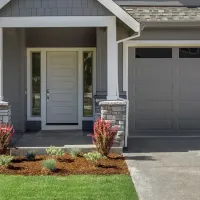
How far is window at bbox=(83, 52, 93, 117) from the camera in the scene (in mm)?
12328

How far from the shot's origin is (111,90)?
367 inches

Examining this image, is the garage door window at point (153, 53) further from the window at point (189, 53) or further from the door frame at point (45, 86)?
the door frame at point (45, 86)

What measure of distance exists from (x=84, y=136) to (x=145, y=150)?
6.70 ft

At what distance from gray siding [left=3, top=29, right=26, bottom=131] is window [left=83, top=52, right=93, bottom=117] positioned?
1.82m

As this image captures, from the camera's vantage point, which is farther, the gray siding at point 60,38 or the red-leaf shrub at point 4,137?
the gray siding at point 60,38

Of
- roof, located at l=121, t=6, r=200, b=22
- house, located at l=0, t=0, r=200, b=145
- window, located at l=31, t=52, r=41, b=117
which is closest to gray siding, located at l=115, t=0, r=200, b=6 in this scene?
house, located at l=0, t=0, r=200, b=145

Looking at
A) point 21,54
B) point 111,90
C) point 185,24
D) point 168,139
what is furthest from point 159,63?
point 21,54

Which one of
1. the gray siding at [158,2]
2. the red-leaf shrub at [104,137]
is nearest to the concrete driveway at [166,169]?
the red-leaf shrub at [104,137]

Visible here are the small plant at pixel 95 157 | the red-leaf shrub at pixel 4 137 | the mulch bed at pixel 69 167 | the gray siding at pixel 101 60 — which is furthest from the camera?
the gray siding at pixel 101 60

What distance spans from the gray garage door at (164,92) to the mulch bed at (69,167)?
350 cm

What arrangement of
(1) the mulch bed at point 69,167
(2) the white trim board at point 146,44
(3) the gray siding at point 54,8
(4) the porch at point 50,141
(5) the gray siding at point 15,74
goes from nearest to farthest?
(1) the mulch bed at point 69,167 < (4) the porch at point 50,141 < (3) the gray siding at point 54,8 < (2) the white trim board at point 146,44 < (5) the gray siding at point 15,74

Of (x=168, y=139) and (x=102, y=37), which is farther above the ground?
(x=102, y=37)

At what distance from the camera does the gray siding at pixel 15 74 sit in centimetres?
1173

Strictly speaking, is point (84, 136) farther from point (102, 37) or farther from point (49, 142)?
point (102, 37)
